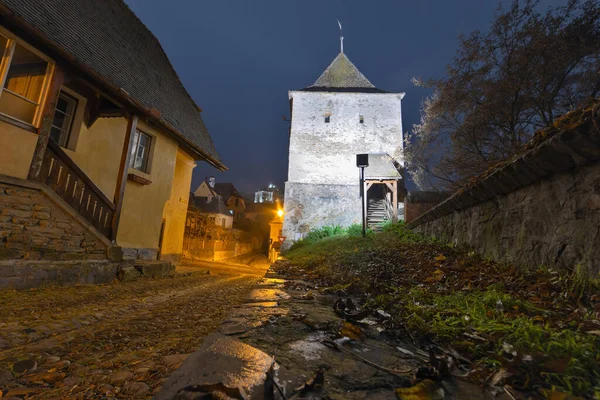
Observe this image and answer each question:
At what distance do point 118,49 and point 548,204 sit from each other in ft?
34.0

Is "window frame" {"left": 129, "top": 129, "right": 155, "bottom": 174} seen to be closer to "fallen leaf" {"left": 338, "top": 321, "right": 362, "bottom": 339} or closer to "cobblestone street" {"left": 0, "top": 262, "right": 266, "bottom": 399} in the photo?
"cobblestone street" {"left": 0, "top": 262, "right": 266, "bottom": 399}

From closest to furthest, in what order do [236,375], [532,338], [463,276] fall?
[236,375] < [532,338] < [463,276]

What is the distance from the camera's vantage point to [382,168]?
58.4ft

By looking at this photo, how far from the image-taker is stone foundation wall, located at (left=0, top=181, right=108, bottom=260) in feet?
14.8

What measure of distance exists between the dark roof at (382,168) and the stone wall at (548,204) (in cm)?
1382

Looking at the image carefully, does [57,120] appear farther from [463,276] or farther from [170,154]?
[463,276]

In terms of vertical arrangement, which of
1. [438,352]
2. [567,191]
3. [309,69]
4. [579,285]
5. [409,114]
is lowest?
[438,352]

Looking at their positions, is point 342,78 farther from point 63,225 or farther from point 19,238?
point 19,238

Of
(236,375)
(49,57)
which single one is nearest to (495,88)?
(236,375)

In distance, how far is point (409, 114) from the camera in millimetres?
82875

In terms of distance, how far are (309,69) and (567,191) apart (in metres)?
135

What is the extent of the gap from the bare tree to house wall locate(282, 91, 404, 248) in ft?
35.3

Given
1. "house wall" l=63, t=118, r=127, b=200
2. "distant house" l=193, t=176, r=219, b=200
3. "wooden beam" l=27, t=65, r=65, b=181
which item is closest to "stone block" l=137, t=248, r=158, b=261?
"house wall" l=63, t=118, r=127, b=200

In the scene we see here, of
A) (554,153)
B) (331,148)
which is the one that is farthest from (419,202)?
(331,148)
